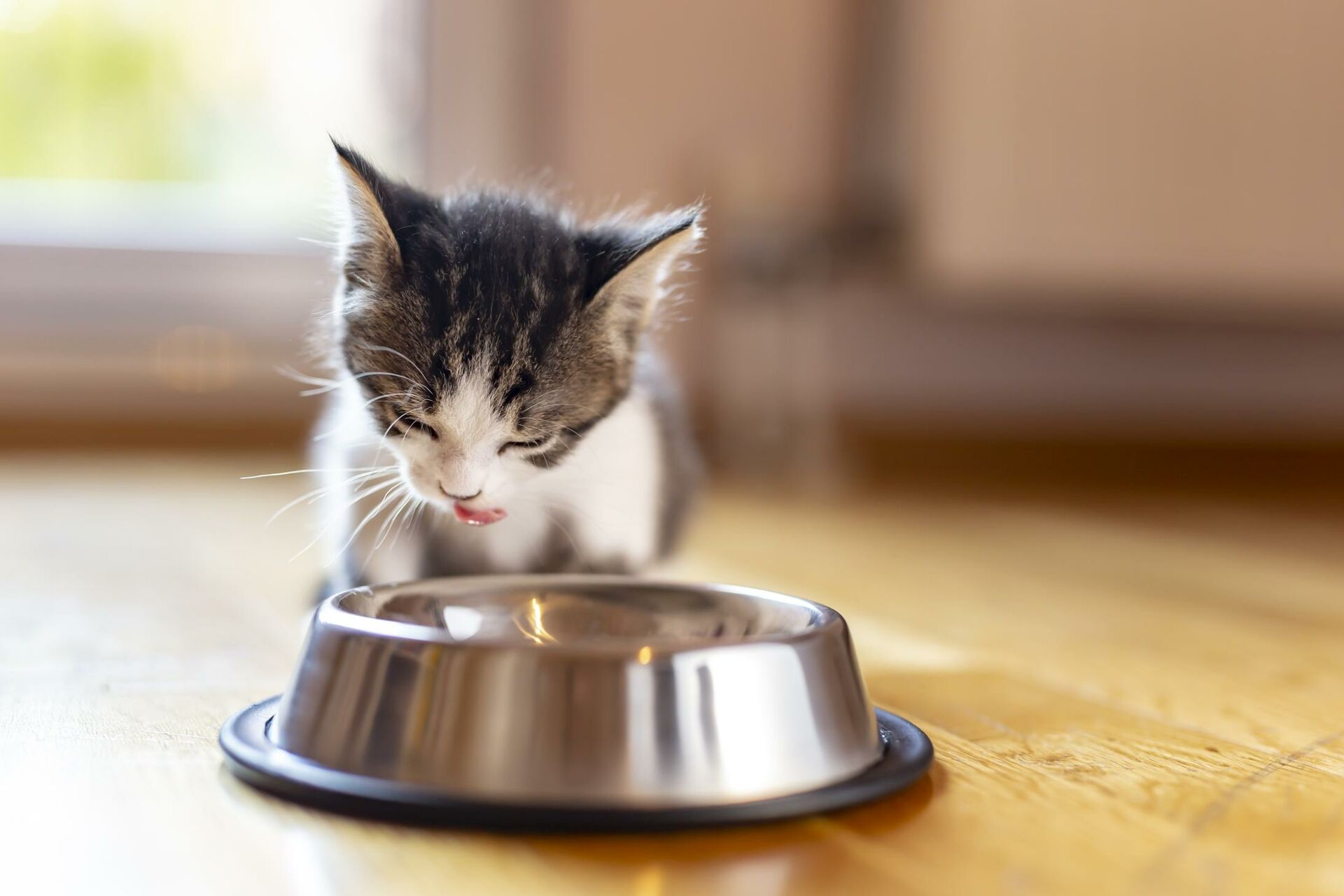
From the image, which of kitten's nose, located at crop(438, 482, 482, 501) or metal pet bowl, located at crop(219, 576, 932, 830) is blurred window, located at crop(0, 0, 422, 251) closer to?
kitten's nose, located at crop(438, 482, 482, 501)

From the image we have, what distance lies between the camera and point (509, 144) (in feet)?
10.4

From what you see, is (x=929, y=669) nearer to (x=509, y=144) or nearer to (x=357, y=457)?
(x=357, y=457)

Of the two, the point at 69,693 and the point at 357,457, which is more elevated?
the point at 357,457

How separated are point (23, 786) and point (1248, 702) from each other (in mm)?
950

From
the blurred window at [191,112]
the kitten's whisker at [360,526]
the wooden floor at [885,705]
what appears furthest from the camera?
the blurred window at [191,112]

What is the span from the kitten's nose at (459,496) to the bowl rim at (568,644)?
79 mm

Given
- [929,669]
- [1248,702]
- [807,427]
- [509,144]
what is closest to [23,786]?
[929,669]

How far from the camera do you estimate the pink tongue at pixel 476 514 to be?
1153 millimetres

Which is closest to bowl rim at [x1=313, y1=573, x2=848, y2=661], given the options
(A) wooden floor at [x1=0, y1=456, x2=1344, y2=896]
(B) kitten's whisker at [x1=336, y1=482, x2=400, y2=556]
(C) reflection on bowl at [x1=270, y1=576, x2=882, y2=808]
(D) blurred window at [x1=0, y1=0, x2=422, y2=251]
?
(C) reflection on bowl at [x1=270, y1=576, x2=882, y2=808]

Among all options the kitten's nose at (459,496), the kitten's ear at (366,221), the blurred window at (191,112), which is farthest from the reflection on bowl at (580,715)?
the blurred window at (191,112)

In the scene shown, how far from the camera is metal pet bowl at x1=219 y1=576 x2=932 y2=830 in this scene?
0.78 m

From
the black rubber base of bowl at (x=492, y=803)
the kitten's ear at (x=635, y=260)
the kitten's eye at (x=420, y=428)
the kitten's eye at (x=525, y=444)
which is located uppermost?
the kitten's ear at (x=635, y=260)

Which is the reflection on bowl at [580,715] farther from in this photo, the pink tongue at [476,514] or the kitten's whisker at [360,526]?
the kitten's whisker at [360,526]

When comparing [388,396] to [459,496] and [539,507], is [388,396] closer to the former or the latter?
[459,496]
